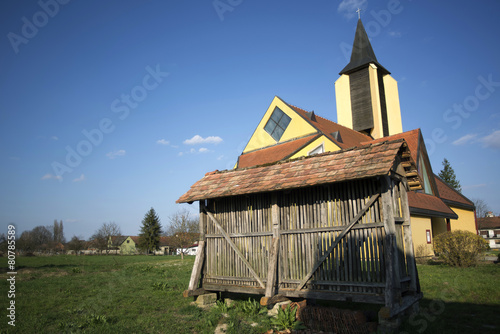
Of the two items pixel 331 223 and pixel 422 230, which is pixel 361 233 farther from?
pixel 422 230

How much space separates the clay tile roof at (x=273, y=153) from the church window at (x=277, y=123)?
103cm

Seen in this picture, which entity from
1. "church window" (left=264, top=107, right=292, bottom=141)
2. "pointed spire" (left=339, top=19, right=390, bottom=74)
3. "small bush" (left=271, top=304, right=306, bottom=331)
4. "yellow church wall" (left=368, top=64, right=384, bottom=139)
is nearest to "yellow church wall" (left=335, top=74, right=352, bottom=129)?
"pointed spire" (left=339, top=19, right=390, bottom=74)

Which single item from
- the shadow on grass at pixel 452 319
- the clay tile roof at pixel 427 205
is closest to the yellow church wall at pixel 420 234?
the clay tile roof at pixel 427 205

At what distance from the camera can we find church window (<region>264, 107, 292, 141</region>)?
25.3 metres

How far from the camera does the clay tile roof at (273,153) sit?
2205 cm

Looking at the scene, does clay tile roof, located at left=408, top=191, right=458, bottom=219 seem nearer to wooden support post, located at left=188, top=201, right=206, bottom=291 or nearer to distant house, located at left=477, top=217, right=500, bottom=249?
wooden support post, located at left=188, top=201, right=206, bottom=291

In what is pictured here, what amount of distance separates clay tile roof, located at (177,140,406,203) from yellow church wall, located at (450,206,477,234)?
20582 millimetres

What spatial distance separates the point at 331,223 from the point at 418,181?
2.94 m

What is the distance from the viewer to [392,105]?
34469 mm

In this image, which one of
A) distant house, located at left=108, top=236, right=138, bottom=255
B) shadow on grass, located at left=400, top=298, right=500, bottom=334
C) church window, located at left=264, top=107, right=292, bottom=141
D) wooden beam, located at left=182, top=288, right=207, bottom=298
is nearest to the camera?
shadow on grass, located at left=400, top=298, right=500, bottom=334

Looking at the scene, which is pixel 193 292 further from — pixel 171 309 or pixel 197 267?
pixel 171 309

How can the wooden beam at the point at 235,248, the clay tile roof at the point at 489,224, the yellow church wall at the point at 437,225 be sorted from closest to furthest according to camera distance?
1. the wooden beam at the point at 235,248
2. the yellow church wall at the point at 437,225
3. the clay tile roof at the point at 489,224

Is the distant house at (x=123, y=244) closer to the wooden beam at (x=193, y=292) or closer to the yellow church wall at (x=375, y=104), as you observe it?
the yellow church wall at (x=375, y=104)

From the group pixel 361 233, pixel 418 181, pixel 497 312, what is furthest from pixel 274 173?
pixel 497 312
